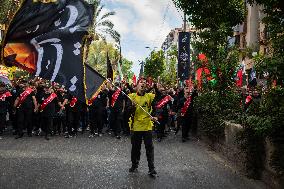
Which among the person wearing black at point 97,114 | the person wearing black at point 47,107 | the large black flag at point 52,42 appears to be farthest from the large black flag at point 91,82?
the person wearing black at point 97,114

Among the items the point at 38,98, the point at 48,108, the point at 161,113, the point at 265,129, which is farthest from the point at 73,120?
the point at 265,129

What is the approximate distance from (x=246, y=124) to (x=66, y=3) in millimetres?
4342

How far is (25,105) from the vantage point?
15883 millimetres

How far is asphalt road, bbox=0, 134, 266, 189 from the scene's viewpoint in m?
8.42

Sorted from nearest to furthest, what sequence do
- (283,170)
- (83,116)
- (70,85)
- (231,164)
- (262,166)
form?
(70,85)
(283,170)
(262,166)
(231,164)
(83,116)

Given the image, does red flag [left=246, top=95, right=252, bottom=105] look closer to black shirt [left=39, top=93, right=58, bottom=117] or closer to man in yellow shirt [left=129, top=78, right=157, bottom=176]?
man in yellow shirt [left=129, top=78, right=157, bottom=176]

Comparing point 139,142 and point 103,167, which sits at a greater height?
point 139,142

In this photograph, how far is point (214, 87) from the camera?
14594 millimetres

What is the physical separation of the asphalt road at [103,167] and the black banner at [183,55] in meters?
8.68

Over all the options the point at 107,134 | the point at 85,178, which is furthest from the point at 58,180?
the point at 107,134

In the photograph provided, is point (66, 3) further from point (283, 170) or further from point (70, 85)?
point (283, 170)

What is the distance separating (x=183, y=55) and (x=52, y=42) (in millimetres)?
16195

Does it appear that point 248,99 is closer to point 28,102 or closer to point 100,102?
point 100,102

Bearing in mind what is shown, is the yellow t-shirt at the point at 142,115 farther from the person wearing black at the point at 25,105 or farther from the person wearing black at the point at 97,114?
the person wearing black at the point at 97,114
